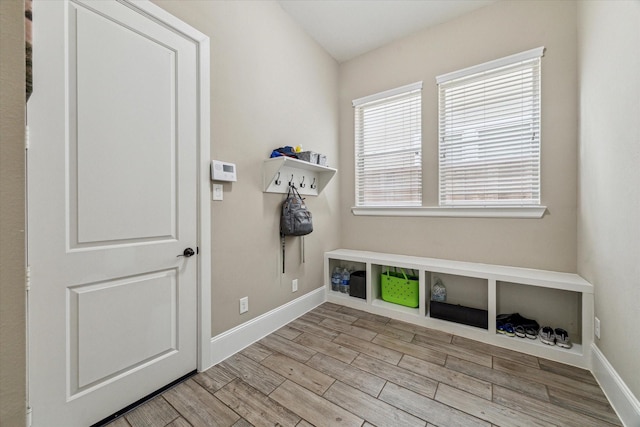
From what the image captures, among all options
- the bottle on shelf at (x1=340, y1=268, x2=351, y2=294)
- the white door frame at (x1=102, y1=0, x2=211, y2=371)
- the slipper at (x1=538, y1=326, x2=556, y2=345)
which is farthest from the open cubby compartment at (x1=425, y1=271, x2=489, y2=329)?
the white door frame at (x1=102, y1=0, x2=211, y2=371)

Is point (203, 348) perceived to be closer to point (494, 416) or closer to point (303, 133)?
point (494, 416)

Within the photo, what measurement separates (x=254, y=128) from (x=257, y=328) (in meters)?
1.67

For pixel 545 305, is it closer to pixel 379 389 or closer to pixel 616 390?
pixel 616 390

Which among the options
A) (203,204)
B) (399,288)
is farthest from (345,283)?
(203,204)

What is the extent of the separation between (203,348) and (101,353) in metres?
0.57

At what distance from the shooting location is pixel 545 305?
2.14 meters

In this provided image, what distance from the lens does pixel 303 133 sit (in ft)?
8.82

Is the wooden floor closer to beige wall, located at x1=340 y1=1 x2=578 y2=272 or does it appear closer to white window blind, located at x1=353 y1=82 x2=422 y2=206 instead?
beige wall, located at x1=340 y1=1 x2=578 y2=272

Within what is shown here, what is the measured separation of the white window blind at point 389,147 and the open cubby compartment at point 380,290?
73 cm

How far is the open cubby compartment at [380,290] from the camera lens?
100.0 inches

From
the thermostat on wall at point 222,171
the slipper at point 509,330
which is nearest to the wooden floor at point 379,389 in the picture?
the slipper at point 509,330

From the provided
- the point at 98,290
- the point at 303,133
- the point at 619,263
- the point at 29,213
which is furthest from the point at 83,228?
the point at 619,263

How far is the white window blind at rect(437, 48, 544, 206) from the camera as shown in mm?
2209

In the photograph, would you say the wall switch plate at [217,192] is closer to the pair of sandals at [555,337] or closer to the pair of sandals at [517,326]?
the pair of sandals at [517,326]
